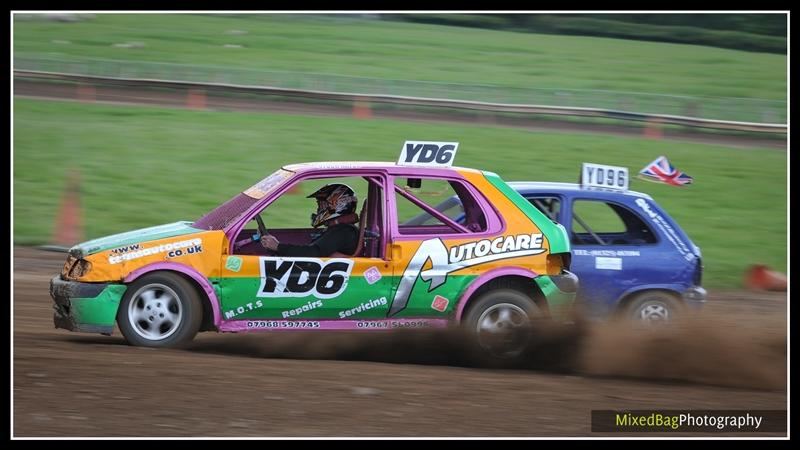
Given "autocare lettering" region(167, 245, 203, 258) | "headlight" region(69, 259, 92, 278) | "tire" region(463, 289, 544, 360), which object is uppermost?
"autocare lettering" region(167, 245, 203, 258)

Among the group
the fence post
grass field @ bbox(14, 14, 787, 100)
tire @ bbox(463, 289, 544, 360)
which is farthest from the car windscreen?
grass field @ bbox(14, 14, 787, 100)

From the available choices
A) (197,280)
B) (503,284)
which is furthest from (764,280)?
(197,280)

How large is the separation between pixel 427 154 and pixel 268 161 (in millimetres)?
11720

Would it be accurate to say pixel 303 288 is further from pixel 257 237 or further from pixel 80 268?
pixel 80 268

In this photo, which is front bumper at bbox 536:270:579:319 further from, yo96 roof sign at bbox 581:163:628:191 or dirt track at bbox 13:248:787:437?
yo96 roof sign at bbox 581:163:628:191

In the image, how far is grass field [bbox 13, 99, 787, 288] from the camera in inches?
648

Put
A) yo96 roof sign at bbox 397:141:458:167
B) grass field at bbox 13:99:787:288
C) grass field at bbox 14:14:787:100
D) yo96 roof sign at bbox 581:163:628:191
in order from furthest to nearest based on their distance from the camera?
1. grass field at bbox 14:14:787:100
2. grass field at bbox 13:99:787:288
3. yo96 roof sign at bbox 581:163:628:191
4. yo96 roof sign at bbox 397:141:458:167

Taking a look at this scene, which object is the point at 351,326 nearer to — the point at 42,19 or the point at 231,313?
the point at 231,313

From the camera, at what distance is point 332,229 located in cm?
829

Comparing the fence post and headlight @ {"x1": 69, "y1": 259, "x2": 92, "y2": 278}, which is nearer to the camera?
headlight @ {"x1": 69, "y1": 259, "x2": 92, "y2": 278}

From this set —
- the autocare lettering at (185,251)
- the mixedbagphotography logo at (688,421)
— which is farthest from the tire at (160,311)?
the mixedbagphotography logo at (688,421)

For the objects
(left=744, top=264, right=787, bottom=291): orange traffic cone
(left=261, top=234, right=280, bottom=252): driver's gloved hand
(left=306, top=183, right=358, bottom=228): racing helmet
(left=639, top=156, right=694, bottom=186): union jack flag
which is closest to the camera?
(left=261, top=234, right=280, bottom=252): driver's gloved hand

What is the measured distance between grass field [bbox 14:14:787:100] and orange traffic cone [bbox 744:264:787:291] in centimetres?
1324
